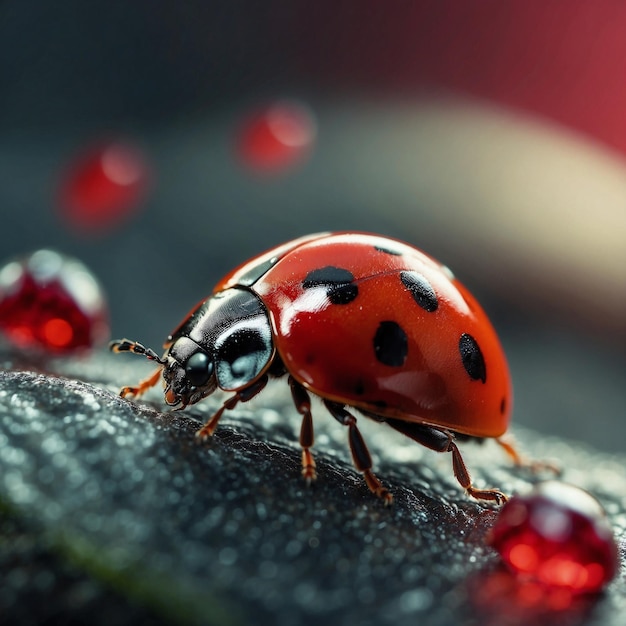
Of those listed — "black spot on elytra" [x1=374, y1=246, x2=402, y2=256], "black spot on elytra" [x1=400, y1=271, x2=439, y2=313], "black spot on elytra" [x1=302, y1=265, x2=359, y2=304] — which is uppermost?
"black spot on elytra" [x1=374, y1=246, x2=402, y2=256]

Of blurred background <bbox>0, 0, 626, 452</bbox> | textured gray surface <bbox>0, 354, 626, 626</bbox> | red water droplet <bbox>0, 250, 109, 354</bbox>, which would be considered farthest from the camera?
blurred background <bbox>0, 0, 626, 452</bbox>

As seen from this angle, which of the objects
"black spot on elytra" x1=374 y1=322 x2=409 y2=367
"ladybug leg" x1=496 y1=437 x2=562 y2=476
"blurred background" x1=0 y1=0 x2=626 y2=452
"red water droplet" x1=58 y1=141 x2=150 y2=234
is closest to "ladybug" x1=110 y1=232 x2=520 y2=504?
"black spot on elytra" x1=374 y1=322 x2=409 y2=367

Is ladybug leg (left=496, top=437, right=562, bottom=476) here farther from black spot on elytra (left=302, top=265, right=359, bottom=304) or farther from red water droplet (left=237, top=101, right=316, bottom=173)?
red water droplet (left=237, top=101, right=316, bottom=173)

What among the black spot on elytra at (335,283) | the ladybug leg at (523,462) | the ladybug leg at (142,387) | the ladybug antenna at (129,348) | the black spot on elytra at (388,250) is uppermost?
the black spot on elytra at (388,250)

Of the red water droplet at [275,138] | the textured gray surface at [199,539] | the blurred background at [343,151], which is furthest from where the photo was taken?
the red water droplet at [275,138]

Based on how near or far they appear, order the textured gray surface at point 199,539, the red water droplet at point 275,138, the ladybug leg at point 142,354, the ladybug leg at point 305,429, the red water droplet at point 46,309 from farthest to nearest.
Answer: the red water droplet at point 275,138 → the red water droplet at point 46,309 → the ladybug leg at point 142,354 → the ladybug leg at point 305,429 → the textured gray surface at point 199,539

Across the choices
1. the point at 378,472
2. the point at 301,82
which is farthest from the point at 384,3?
the point at 378,472

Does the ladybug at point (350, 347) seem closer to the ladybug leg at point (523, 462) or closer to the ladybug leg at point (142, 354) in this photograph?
the ladybug leg at point (142, 354)

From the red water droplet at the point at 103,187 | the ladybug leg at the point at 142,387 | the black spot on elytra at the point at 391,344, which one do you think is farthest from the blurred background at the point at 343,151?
the black spot on elytra at the point at 391,344
